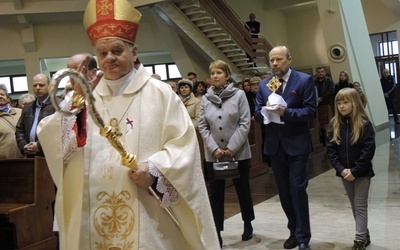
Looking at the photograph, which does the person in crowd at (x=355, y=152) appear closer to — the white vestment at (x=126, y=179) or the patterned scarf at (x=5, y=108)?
the white vestment at (x=126, y=179)

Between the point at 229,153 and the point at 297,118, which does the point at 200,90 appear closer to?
the point at 229,153

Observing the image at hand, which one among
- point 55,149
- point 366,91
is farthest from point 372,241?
point 366,91

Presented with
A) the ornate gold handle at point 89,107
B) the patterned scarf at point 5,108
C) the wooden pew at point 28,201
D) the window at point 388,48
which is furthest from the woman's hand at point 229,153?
the window at point 388,48

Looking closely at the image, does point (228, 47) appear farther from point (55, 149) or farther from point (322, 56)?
point (55, 149)

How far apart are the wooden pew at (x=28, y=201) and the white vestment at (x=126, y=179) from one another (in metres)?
2.25

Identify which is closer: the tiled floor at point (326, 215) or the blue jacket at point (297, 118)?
the blue jacket at point (297, 118)

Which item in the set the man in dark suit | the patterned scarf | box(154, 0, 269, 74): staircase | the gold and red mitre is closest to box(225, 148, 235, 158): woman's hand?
the man in dark suit

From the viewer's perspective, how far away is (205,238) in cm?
241

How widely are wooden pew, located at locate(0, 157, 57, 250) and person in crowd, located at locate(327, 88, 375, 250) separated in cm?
248

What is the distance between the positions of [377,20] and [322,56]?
2.25 meters

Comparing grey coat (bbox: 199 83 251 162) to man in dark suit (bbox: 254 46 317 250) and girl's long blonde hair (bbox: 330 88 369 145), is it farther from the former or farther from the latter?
girl's long blonde hair (bbox: 330 88 369 145)

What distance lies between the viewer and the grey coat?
4488 millimetres

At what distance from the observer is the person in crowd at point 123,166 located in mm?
2250

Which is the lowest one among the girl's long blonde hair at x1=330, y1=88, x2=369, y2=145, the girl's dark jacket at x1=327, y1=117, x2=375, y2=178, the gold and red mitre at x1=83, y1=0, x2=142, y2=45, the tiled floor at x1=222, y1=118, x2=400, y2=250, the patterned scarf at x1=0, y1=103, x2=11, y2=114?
the tiled floor at x1=222, y1=118, x2=400, y2=250
